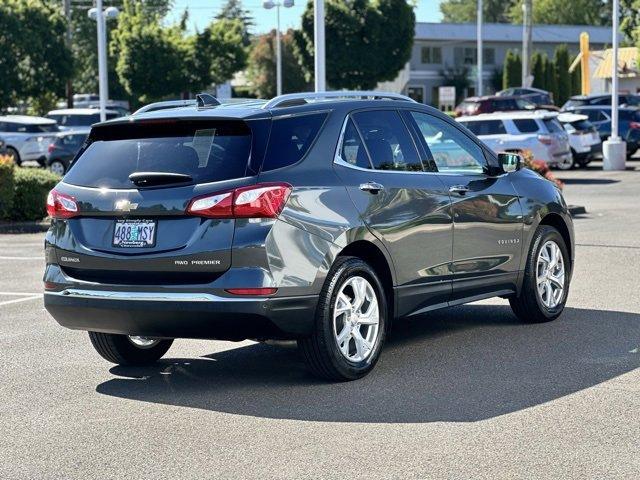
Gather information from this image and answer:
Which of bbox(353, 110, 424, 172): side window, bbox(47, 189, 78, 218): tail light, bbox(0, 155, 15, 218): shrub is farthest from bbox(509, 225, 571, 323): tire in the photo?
bbox(0, 155, 15, 218): shrub

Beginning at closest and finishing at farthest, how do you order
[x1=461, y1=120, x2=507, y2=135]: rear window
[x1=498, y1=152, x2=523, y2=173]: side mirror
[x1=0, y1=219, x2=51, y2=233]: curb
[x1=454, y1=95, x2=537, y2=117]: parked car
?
[x1=498, y1=152, x2=523, y2=173]: side mirror, [x1=0, y1=219, x2=51, y2=233]: curb, [x1=461, y1=120, x2=507, y2=135]: rear window, [x1=454, y1=95, x2=537, y2=117]: parked car

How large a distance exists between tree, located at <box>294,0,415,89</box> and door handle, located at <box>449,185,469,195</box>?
5225 cm

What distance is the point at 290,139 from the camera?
305 inches

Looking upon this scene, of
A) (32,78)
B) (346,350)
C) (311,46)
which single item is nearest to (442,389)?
(346,350)

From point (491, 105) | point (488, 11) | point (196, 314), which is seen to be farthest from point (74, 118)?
point (488, 11)

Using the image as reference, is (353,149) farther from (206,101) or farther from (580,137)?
(580,137)

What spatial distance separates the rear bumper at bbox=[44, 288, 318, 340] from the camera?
7.33 m

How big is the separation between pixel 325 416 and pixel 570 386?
157 cm

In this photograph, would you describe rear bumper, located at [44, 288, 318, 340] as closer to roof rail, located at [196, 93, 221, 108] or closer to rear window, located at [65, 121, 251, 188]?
rear window, located at [65, 121, 251, 188]

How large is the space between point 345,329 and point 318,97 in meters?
1.57

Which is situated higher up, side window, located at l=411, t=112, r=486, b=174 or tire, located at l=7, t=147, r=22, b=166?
side window, located at l=411, t=112, r=486, b=174

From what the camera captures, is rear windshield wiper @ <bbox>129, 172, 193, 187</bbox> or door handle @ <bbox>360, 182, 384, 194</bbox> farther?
door handle @ <bbox>360, 182, 384, 194</bbox>

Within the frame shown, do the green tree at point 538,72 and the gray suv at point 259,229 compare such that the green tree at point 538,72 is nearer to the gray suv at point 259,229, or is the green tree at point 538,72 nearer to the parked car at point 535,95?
the parked car at point 535,95

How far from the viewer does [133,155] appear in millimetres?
7871
